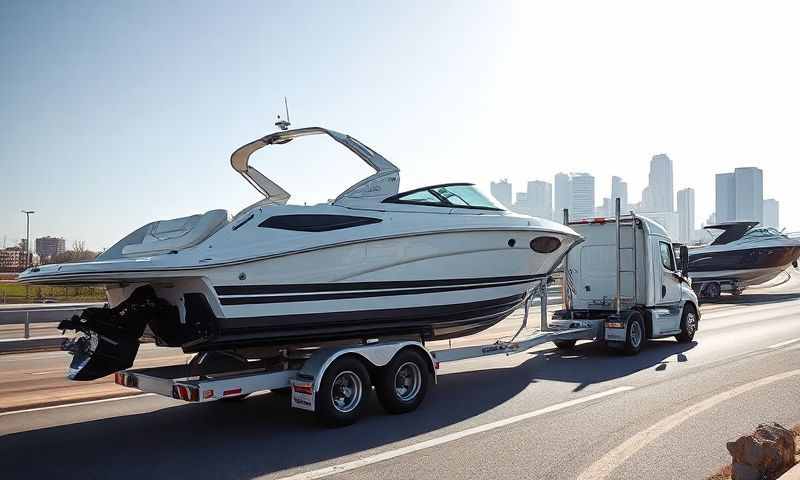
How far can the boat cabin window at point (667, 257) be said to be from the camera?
45.3 ft

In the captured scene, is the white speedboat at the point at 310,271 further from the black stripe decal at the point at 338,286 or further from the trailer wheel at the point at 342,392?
the trailer wheel at the point at 342,392

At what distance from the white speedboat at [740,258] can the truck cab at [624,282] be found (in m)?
18.1

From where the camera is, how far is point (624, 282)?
44.1ft

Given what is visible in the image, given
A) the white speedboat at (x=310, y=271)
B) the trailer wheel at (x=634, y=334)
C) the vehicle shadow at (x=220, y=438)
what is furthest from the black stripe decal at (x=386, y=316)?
the trailer wheel at (x=634, y=334)

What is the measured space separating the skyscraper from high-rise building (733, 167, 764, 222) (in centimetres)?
95

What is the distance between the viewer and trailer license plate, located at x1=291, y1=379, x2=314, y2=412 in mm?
6926

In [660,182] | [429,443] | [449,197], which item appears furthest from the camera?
[660,182]

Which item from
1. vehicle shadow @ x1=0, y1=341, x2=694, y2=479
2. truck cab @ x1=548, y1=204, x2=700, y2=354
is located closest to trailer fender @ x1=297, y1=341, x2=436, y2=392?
vehicle shadow @ x1=0, y1=341, x2=694, y2=479

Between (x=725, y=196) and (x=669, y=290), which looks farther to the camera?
(x=725, y=196)

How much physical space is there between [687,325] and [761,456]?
1032 cm

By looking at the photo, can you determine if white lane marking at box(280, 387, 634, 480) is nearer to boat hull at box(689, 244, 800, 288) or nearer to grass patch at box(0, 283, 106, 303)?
boat hull at box(689, 244, 800, 288)

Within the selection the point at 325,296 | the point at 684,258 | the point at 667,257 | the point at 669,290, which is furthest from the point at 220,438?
the point at 684,258

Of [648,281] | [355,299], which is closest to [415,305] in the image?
[355,299]

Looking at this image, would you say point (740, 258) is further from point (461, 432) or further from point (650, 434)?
point (461, 432)
